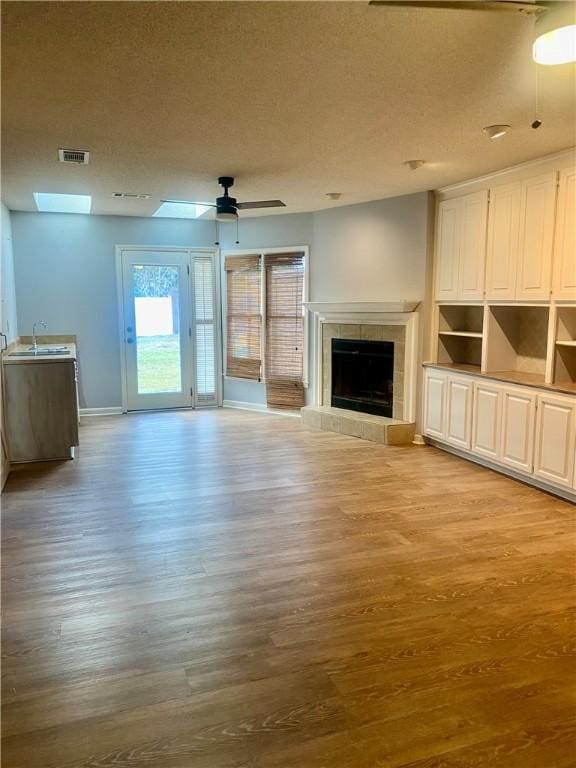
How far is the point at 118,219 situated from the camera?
23.4 feet

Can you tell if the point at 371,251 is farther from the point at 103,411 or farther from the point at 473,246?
the point at 103,411

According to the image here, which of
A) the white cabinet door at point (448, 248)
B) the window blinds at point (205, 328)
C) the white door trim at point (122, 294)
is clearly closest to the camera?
the white cabinet door at point (448, 248)

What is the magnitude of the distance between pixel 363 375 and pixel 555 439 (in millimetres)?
2684

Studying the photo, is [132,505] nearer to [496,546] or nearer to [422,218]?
[496,546]

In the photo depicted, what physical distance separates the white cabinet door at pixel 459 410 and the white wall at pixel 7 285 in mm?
4471

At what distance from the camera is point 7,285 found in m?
6.11

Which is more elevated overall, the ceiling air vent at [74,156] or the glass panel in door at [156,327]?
the ceiling air vent at [74,156]

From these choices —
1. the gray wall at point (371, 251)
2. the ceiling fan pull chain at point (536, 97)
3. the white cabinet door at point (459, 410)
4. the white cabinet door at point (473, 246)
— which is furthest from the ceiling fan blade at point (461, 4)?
the gray wall at point (371, 251)

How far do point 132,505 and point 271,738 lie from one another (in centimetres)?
247

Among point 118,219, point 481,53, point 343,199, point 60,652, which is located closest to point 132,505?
point 60,652

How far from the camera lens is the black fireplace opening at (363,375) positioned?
20.3ft

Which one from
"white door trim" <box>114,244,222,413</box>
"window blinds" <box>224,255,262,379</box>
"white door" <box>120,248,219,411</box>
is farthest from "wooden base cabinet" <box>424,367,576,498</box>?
"white door" <box>120,248,219,411</box>

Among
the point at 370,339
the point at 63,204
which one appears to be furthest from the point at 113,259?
the point at 370,339

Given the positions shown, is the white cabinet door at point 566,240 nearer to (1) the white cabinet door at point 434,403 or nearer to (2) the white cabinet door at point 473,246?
(2) the white cabinet door at point 473,246
